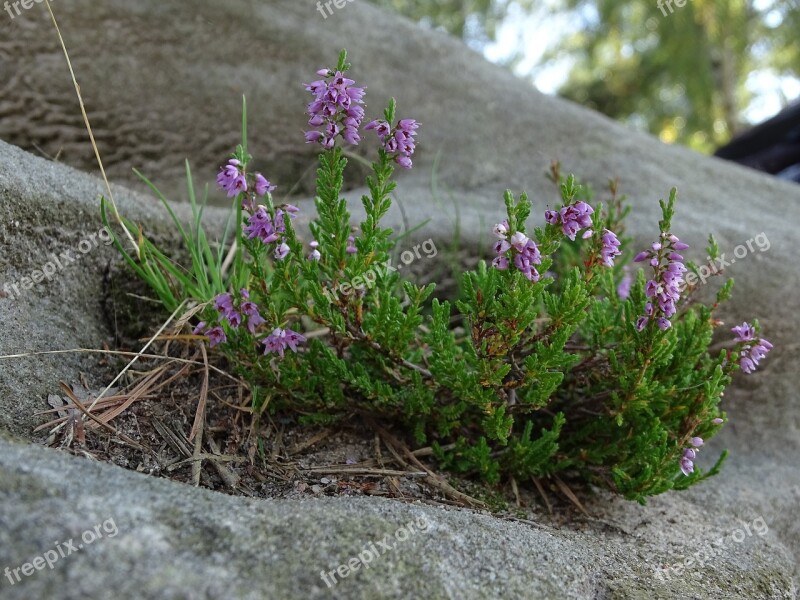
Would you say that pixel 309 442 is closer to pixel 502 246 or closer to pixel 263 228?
pixel 263 228

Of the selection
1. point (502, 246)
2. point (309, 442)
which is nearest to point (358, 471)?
point (309, 442)

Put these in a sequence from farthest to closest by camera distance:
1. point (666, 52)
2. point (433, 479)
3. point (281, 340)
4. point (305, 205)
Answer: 1. point (666, 52)
2. point (305, 205)
3. point (433, 479)
4. point (281, 340)

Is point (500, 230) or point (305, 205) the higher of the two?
point (500, 230)

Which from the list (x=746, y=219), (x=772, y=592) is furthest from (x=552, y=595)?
(x=746, y=219)

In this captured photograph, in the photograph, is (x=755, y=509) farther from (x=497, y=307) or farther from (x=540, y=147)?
(x=540, y=147)

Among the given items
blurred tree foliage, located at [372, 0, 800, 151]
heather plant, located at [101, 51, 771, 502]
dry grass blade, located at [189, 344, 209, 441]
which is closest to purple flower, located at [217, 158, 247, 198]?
heather plant, located at [101, 51, 771, 502]

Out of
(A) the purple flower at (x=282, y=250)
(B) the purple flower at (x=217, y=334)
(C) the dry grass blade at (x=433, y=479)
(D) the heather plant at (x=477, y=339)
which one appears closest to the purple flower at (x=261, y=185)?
(D) the heather plant at (x=477, y=339)
